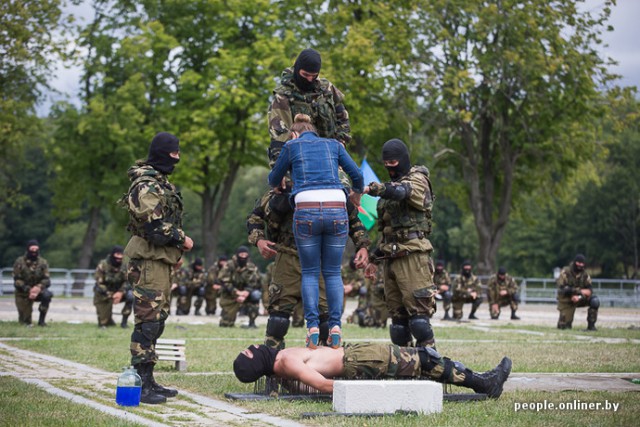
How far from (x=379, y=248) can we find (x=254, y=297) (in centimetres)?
1304

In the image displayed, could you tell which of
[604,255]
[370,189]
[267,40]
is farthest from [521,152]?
[370,189]

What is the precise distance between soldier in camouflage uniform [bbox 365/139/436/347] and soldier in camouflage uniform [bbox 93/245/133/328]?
12049 mm

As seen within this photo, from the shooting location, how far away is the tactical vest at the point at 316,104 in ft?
30.7

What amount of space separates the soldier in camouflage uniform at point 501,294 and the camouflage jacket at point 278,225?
68.1 feet

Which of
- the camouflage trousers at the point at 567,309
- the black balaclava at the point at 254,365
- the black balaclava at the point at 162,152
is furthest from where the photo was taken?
the camouflage trousers at the point at 567,309

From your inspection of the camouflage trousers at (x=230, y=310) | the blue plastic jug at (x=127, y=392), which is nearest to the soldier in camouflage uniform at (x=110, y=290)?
the camouflage trousers at (x=230, y=310)

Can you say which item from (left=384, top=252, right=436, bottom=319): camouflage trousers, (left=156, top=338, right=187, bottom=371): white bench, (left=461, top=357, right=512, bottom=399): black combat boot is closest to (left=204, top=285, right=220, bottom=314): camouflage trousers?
(left=156, top=338, right=187, bottom=371): white bench

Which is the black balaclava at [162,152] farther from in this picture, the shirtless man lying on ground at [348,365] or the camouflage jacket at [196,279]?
the camouflage jacket at [196,279]

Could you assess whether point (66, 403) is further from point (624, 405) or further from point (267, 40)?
point (267, 40)

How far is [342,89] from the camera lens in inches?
1516

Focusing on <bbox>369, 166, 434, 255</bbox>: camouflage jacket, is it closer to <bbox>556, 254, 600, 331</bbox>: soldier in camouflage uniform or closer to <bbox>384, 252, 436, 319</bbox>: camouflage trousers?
<bbox>384, 252, 436, 319</bbox>: camouflage trousers

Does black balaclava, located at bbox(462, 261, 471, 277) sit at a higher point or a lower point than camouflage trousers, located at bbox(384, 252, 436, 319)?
higher

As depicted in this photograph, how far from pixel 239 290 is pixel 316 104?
13.9 m

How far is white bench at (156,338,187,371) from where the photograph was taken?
1103cm
